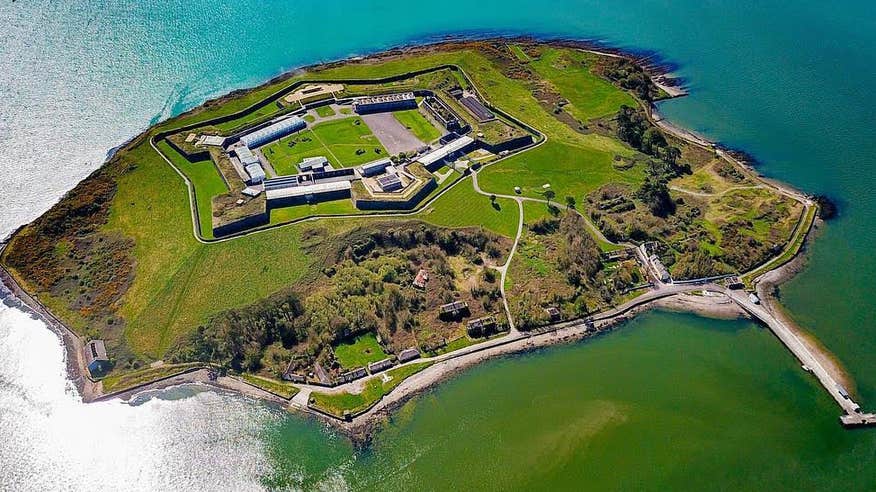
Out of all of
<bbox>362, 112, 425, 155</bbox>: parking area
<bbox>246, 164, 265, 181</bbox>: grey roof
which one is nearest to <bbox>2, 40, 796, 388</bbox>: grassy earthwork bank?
<bbox>362, 112, 425, 155</bbox>: parking area

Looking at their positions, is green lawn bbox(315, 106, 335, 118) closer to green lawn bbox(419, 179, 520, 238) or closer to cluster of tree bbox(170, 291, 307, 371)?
green lawn bbox(419, 179, 520, 238)

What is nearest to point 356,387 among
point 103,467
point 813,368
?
point 103,467

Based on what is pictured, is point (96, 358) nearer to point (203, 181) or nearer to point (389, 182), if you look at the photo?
point (203, 181)

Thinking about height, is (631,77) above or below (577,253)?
above

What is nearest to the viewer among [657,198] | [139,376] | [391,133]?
[139,376]

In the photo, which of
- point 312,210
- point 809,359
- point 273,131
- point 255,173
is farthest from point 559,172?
point 255,173

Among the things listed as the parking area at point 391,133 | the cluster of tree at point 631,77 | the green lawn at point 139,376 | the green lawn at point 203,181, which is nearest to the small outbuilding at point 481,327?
the green lawn at point 139,376
